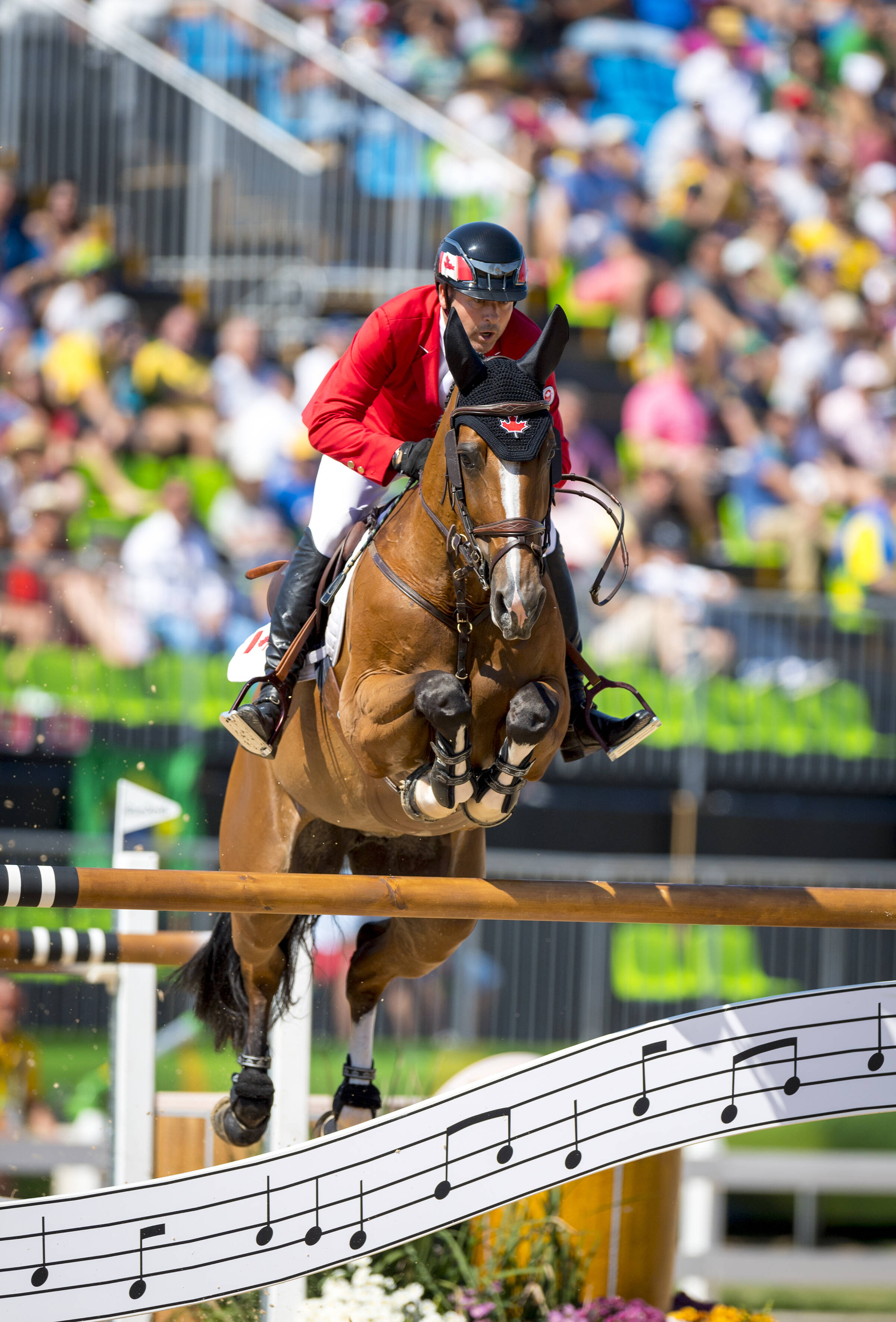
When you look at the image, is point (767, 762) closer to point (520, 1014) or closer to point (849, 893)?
point (520, 1014)

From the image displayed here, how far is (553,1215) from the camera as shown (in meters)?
5.09

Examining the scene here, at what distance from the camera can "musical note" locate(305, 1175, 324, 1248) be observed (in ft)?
13.0

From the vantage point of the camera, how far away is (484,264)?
3.93 meters

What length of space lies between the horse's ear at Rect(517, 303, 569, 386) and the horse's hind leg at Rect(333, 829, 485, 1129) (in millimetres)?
1377

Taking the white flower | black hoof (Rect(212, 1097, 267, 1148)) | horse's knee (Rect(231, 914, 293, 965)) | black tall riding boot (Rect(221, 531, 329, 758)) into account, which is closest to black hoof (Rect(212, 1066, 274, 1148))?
black hoof (Rect(212, 1097, 267, 1148))

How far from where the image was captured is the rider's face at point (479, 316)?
13.2 ft

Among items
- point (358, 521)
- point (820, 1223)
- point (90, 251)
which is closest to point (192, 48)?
point (90, 251)

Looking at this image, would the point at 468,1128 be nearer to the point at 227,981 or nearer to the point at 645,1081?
the point at 645,1081

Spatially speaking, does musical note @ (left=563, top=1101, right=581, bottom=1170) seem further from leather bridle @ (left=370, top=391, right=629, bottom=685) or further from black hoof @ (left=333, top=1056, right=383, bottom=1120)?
leather bridle @ (left=370, top=391, right=629, bottom=685)

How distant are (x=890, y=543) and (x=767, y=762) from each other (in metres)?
2.00

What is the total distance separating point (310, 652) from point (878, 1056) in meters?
1.84

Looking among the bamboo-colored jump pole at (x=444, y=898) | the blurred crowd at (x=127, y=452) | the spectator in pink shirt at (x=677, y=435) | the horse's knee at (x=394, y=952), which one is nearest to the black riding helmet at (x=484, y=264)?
the bamboo-colored jump pole at (x=444, y=898)

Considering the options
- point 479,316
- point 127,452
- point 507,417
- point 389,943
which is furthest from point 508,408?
point 127,452

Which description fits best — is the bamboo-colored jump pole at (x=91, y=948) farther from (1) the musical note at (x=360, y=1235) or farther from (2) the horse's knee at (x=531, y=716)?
(2) the horse's knee at (x=531, y=716)
